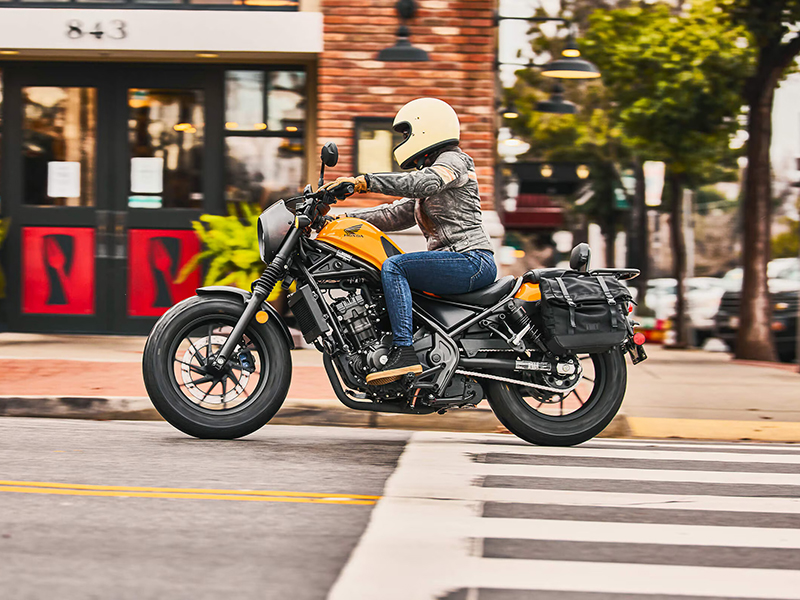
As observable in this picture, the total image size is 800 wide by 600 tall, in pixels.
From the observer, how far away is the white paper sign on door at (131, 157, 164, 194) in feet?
39.7

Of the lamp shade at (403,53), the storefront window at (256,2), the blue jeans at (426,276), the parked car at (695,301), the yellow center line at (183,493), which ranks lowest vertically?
the parked car at (695,301)

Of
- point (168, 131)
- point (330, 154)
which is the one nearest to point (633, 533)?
point (330, 154)

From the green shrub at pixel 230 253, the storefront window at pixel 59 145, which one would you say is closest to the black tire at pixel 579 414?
the green shrub at pixel 230 253

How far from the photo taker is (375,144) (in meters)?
11.7

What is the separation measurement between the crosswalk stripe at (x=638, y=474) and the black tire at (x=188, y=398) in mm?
1297

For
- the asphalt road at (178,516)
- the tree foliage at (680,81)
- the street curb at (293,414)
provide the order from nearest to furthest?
the asphalt road at (178,516) < the street curb at (293,414) < the tree foliage at (680,81)

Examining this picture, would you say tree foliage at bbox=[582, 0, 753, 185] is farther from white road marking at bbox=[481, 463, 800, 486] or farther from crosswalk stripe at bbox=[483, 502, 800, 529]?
crosswalk stripe at bbox=[483, 502, 800, 529]

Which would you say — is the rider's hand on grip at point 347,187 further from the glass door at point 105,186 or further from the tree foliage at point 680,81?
the tree foliage at point 680,81

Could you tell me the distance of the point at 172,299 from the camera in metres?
12.1

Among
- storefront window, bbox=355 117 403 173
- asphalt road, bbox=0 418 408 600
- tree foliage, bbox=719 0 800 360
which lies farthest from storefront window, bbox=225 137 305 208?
tree foliage, bbox=719 0 800 360

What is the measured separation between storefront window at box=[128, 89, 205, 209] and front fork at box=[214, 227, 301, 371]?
6696mm

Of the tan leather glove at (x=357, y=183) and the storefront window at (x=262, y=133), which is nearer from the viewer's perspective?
the tan leather glove at (x=357, y=183)

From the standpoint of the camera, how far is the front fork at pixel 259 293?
18.7 ft

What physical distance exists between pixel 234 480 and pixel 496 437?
7.71ft
